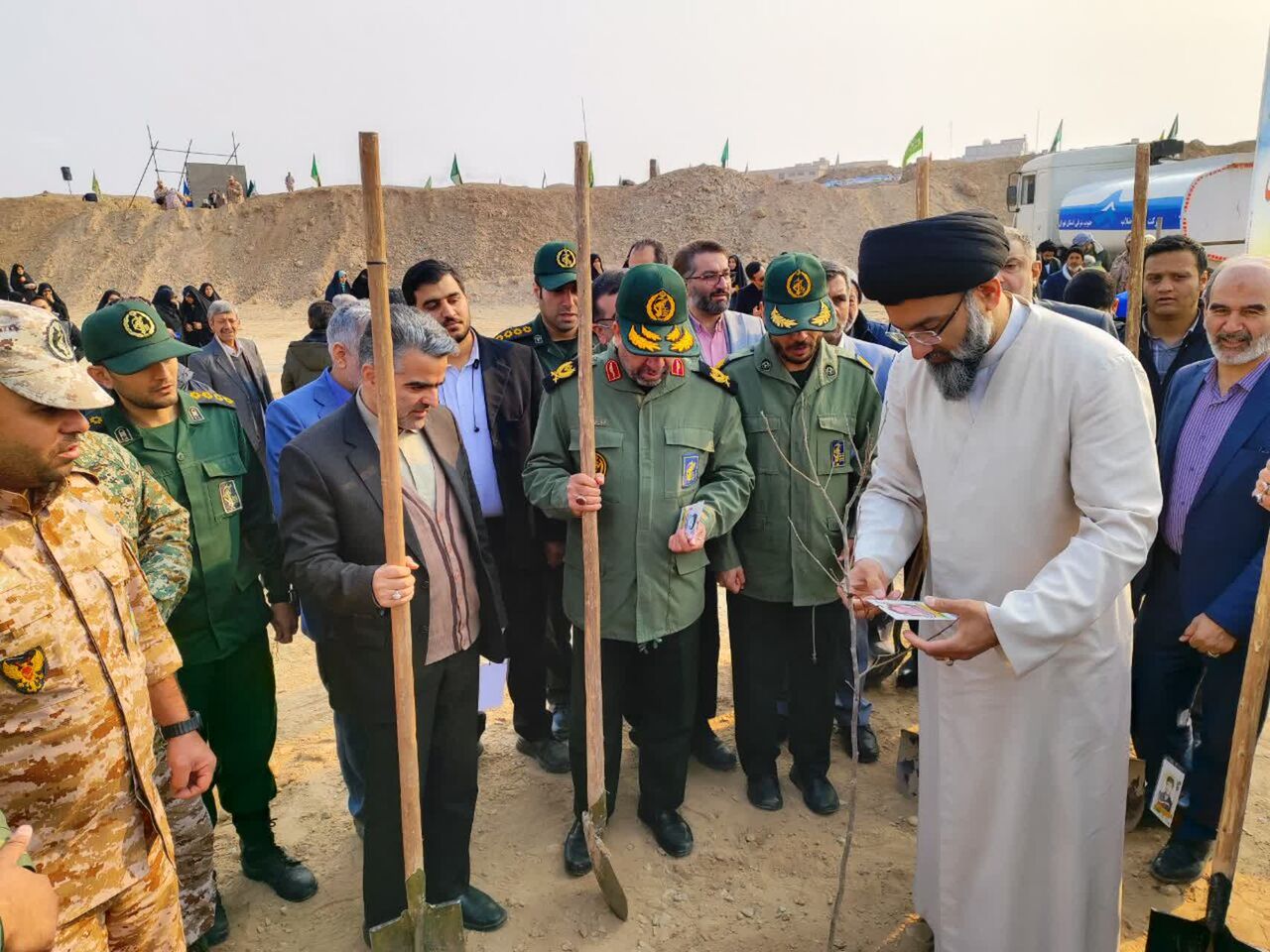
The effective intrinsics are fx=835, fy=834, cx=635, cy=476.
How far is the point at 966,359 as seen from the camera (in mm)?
2477

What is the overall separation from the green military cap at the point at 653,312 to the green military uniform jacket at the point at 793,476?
58 centimetres

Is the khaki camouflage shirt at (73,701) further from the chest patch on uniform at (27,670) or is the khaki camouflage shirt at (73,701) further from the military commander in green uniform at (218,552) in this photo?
the military commander in green uniform at (218,552)

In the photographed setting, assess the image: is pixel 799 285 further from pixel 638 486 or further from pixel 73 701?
pixel 73 701

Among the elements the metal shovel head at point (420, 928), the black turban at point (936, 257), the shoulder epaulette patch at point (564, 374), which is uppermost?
the black turban at point (936, 257)

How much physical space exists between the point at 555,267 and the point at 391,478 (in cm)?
222

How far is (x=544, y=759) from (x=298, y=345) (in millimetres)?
3668

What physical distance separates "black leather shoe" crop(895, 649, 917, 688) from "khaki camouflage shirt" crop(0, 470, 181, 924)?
4.12 metres

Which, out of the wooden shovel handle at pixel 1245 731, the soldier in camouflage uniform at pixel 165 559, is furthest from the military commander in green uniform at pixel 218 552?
the wooden shovel handle at pixel 1245 731

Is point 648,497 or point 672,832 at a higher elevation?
point 648,497

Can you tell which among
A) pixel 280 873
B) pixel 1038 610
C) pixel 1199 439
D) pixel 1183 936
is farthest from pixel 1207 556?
pixel 280 873

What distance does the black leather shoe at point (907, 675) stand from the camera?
507cm

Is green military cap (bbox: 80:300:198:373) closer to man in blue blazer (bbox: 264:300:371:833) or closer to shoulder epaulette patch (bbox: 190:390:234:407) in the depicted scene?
shoulder epaulette patch (bbox: 190:390:234:407)

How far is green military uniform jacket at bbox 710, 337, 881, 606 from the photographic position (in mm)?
3734

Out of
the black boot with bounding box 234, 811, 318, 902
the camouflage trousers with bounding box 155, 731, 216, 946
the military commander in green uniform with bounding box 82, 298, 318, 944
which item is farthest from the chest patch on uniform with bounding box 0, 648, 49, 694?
the black boot with bounding box 234, 811, 318, 902
